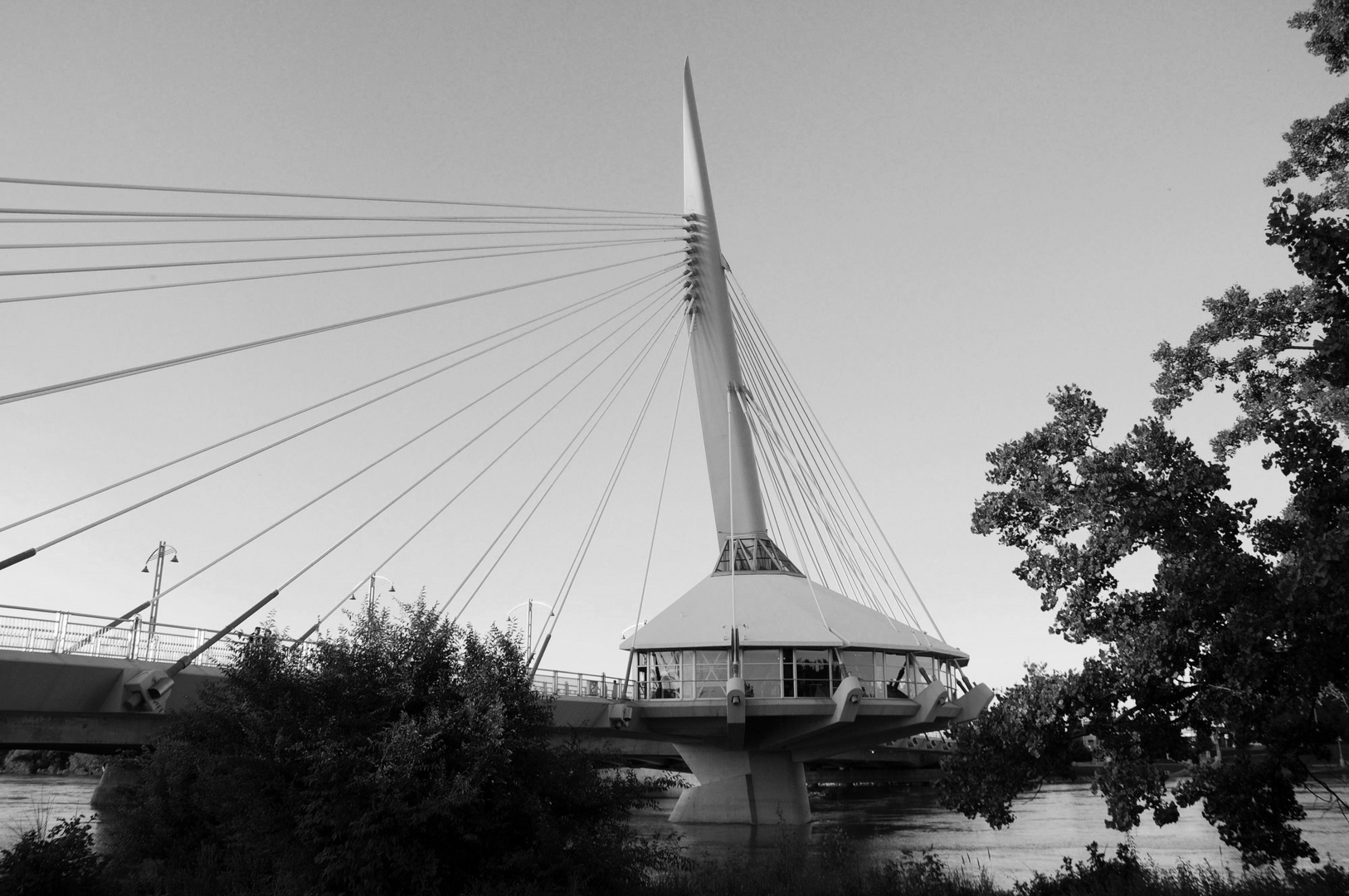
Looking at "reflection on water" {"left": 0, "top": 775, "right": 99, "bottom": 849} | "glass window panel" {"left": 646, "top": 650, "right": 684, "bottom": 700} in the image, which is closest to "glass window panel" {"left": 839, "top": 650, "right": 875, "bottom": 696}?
"glass window panel" {"left": 646, "top": 650, "right": 684, "bottom": 700}

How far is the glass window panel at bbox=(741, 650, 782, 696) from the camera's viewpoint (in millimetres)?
44906

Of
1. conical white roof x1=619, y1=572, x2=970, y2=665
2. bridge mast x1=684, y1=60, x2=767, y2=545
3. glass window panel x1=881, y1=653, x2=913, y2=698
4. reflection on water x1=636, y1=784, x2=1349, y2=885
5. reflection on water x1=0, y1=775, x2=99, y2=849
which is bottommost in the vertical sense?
reflection on water x1=636, y1=784, x2=1349, y2=885

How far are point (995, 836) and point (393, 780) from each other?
3500cm

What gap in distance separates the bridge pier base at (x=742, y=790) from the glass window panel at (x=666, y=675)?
18.4ft

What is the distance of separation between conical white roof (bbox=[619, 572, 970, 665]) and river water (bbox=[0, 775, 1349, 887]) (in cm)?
768

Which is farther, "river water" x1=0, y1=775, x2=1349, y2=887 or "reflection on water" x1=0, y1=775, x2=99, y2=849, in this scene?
"reflection on water" x1=0, y1=775, x2=99, y2=849

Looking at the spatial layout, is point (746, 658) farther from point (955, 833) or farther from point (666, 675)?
point (955, 833)

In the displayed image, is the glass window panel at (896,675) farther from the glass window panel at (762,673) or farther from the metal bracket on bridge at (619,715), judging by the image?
the metal bracket on bridge at (619,715)

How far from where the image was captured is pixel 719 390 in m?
47.3

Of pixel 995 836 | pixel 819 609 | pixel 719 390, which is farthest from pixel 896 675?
pixel 719 390

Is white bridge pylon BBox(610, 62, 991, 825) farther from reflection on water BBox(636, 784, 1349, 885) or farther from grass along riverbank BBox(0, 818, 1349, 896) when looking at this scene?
grass along riverbank BBox(0, 818, 1349, 896)

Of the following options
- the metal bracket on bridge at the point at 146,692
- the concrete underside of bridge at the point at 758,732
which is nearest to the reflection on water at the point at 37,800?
the metal bracket on bridge at the point at 146,692

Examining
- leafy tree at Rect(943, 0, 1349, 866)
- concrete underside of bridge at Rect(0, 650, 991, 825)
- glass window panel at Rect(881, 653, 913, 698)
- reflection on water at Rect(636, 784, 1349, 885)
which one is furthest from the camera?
glass window panel at Rect(881, 653, 913, 698)

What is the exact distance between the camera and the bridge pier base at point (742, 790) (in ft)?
162
